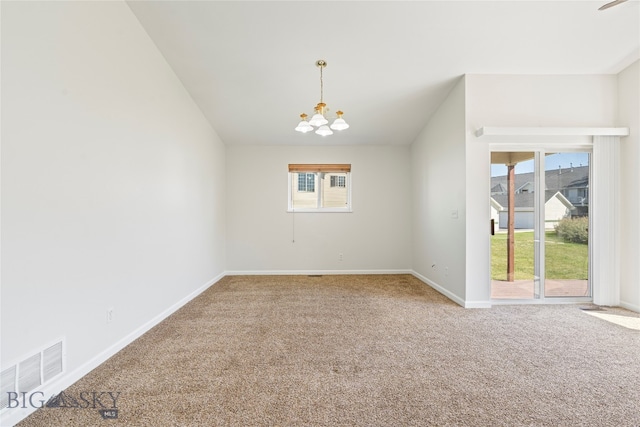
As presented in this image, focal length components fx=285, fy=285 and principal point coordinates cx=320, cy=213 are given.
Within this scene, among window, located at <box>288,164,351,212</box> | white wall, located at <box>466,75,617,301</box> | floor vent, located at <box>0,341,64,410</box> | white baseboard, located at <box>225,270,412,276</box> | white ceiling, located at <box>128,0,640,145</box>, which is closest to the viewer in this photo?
floor vent, located at <box>0,341,64,410</box>

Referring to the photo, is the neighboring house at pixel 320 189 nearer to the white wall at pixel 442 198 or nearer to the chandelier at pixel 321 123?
the white wall at pixel 442 198

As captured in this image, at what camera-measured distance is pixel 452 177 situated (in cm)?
390

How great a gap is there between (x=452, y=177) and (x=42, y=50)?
4149 millimetres

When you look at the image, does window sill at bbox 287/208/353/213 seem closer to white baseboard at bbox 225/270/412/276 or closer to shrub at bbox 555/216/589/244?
white baseboard at bbox 225/270/412/276

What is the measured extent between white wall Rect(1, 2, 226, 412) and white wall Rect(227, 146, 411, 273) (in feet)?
7.06

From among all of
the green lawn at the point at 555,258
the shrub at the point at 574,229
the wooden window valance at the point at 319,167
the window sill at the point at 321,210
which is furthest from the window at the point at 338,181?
the shrub at the point at 574,229

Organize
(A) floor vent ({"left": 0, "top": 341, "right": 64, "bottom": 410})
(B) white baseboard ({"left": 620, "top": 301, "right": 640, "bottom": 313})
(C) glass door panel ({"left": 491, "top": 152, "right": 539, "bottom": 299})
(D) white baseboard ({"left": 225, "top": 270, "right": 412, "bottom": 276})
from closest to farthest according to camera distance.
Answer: (A) floor vent ({"left": 0, "top": 341, "right": 64, "bottom": 410}), (B) white baseboard ({"left": 620, "top": 301, "right": 640, "bottom": 313}), (C) glass door panel ({"left": 491, "top": 152, "right": 539, "bottom": 299}), (D) white baseboard ({"left": 225, "top": 270, "right": 412, "bottom": 276})

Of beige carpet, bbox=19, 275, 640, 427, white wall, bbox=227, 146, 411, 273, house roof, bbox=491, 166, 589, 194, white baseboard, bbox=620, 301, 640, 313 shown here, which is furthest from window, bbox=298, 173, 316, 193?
white baseboard, bbox=620, 301, 640, 313

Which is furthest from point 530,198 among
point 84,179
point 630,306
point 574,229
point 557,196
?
point 84,179

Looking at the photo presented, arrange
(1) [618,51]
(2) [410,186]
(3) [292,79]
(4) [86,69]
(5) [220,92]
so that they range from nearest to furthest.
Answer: (4) [86,69], (1) [618,51], (3) [292,79], (5) [220,92], (2) [410,186]

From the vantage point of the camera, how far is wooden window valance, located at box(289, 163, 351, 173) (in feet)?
18.7

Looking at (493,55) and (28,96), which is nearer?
(28,96)

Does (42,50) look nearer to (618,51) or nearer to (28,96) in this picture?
(28,96)

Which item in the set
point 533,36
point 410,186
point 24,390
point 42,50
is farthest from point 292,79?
point 24,390
